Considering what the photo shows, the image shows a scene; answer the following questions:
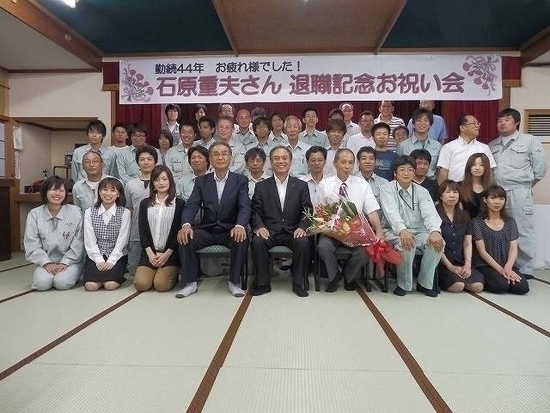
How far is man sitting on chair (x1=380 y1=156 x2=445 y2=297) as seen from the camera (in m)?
2.95

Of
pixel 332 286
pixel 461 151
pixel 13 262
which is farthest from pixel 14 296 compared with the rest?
pixel 461 151

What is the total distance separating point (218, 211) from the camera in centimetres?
323

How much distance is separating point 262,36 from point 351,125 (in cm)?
154

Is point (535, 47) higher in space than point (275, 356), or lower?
higher

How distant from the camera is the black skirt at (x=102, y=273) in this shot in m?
3.04

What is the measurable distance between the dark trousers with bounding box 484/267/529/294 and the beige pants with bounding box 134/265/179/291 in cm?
248

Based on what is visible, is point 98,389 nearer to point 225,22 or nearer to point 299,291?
point 299,291

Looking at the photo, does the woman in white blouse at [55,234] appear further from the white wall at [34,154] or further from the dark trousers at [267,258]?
the white wall at [34,154]

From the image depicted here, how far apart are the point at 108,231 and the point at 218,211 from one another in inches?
35.9

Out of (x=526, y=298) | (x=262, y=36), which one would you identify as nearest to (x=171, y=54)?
(x=262, y=36)

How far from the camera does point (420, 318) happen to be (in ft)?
7.82

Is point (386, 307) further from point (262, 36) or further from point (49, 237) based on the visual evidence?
point (262, 36)

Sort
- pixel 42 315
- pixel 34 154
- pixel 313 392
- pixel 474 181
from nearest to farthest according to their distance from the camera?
pixel 313 392 < pixel 42 315 < pixel 474 181 < pixel 34 154

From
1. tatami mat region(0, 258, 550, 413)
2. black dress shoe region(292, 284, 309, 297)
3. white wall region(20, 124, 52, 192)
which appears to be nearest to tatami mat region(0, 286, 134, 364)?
tatami mat region(0, 258, 550, 413)
